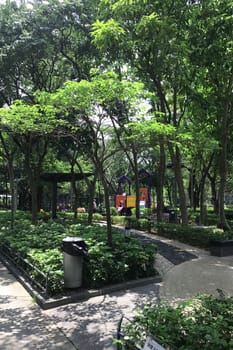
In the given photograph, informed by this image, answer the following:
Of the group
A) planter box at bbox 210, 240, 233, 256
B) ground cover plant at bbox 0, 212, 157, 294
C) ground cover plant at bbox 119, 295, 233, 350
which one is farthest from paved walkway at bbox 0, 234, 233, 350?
planter box at bbox 210, 240, 233, 256

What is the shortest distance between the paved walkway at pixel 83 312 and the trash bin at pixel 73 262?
0.50 m

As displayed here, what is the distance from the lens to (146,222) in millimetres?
14664

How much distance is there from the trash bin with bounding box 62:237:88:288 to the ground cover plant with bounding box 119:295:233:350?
2.73m

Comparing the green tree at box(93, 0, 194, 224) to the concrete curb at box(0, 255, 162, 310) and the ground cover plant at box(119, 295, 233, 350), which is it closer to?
the concrete curb at box(0, 255, 162, 310)

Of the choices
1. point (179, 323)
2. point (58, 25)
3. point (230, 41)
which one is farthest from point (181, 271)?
point (58, 25)

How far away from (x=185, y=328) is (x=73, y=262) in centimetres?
335

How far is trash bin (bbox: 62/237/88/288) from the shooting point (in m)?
6.18

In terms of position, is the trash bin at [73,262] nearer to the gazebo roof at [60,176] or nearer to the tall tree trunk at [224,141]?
the tall tree trunk at [224,141]

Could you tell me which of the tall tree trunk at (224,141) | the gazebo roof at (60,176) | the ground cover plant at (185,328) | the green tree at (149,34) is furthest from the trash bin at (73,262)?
the gazebo roof at (60,176)

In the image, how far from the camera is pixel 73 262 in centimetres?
623

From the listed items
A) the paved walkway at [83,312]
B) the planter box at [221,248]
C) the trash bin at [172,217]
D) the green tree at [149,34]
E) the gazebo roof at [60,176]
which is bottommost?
the paved walkway at [83,312]

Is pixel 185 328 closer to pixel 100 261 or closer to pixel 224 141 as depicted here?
pixel 100 261

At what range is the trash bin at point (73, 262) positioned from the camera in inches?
243

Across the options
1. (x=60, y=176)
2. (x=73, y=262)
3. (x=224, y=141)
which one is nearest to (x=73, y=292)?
(x=73, y=262)
